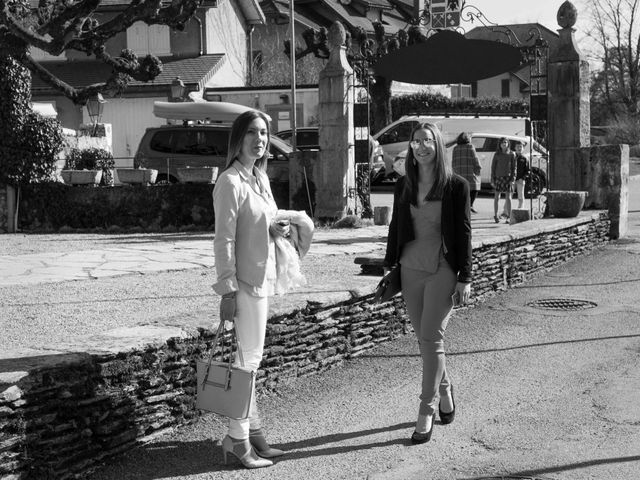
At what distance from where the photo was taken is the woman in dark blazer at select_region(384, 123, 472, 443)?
18.3 ft

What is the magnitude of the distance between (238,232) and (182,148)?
16633 mm

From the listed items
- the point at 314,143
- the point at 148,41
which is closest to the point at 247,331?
the point at 314,143

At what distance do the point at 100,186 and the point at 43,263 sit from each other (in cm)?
618

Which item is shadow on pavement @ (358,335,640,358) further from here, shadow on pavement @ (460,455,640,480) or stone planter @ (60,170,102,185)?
stone planter @ (60,170,102,185)

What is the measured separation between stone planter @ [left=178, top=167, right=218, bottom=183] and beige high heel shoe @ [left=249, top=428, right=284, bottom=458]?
12.7m

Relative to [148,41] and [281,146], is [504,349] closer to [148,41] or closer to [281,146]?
[281,146]

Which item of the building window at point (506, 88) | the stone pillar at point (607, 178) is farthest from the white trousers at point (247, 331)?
the building window at point (506, 88)

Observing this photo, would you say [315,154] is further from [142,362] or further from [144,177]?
[142,362]

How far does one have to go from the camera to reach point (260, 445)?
521 centimetres

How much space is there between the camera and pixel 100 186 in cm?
1828

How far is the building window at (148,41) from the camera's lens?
38.9 m

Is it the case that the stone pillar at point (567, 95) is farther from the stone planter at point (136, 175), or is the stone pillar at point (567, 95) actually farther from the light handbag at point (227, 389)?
the light handbag at point (227, 389)

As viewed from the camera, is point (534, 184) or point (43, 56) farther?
point (43, 56)

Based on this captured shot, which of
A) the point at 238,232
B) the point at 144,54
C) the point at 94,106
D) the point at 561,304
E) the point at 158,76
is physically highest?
the point at 144,54
